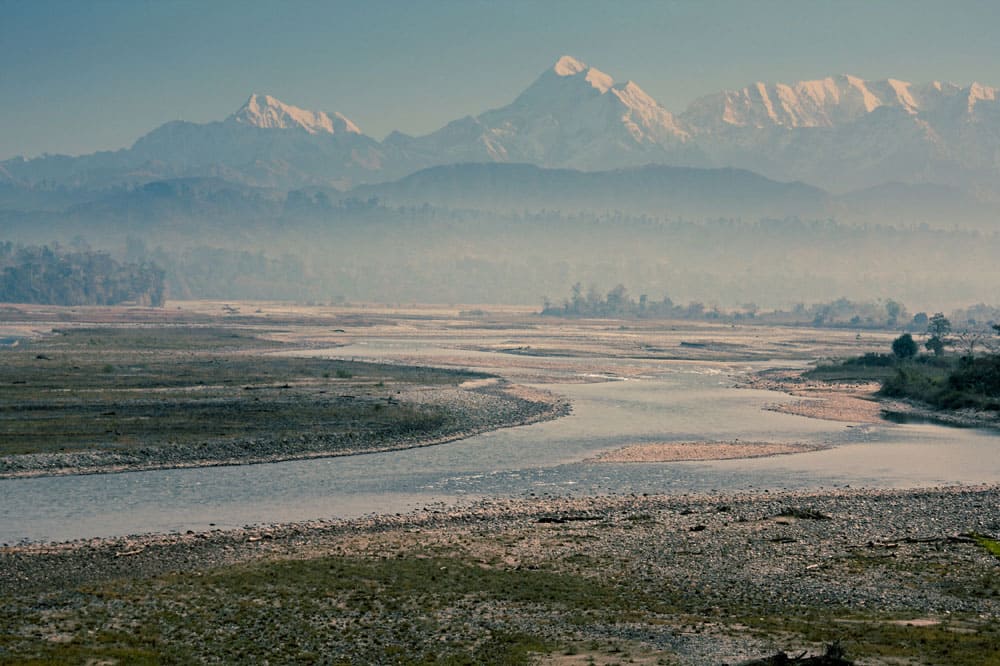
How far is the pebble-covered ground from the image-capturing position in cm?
2822

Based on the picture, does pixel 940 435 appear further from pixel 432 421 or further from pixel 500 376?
pixel 500 376

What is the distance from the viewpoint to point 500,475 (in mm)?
57312

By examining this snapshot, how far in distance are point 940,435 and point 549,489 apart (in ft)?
131

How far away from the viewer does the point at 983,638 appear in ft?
93.4

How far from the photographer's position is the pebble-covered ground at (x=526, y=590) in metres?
28.2

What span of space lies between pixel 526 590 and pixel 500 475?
23333mm

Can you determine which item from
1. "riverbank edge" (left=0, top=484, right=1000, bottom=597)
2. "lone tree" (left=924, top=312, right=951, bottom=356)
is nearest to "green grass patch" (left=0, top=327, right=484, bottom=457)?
"riverbank edge" (left=0, top=484, right=1000, bottom=597)

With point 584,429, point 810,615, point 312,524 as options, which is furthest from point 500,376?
point 810,615

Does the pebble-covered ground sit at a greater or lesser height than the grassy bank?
lesser

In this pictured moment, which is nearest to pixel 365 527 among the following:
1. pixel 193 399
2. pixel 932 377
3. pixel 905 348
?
pixel 193 399

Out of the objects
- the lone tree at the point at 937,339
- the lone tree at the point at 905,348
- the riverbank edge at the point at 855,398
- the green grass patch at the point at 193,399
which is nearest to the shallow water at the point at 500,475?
the riverbank edge at the point at 855,398

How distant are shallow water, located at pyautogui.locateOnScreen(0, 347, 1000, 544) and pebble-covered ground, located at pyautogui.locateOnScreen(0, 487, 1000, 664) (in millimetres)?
4599

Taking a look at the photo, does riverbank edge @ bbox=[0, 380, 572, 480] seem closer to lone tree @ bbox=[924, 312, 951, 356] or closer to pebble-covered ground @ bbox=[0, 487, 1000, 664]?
pebble-covered ground @ bbox=[0, 487, 1000, 664]

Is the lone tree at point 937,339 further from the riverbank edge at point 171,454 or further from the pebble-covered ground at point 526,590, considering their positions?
the pebble-covered ground at point 526,590
